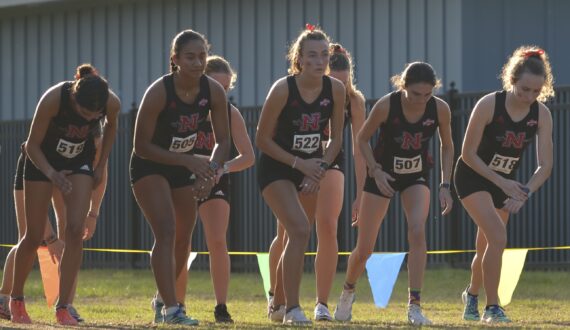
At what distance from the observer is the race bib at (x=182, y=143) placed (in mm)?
8883

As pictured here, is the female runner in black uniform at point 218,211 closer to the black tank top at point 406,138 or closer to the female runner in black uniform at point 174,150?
the female runner in black uniform at point 174,150

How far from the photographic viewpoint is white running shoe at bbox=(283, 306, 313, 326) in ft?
28.8

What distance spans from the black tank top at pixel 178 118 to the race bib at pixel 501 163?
2119mm

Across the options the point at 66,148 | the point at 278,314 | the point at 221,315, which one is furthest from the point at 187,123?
the point at 278,314

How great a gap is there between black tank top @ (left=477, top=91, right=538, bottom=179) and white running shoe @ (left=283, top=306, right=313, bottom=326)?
72.9 inches

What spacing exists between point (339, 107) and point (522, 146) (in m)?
1.38

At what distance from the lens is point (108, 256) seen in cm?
1984

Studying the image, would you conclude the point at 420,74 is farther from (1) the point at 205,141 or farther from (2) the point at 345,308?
(2) the point at 345,308

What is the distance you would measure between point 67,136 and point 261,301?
4.47m

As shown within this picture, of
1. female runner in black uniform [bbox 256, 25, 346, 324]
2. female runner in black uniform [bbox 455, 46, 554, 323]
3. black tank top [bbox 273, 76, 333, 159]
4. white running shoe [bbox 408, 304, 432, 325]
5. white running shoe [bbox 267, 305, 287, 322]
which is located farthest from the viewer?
white running shoe [bbox 267, 305, 287, 322]

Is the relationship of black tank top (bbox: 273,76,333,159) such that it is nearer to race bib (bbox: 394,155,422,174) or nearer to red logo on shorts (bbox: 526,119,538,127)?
race bib (bbox: 394,155,422,174)

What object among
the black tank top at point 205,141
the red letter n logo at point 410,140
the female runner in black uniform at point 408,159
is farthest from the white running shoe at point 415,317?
the black tank top at point 205,141

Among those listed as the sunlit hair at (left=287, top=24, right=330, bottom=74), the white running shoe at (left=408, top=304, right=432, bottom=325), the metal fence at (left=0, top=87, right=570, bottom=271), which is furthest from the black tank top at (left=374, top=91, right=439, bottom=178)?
the metal fence at (left=0, top=87, right=570, bottom=271)

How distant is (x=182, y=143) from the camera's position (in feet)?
29.2
